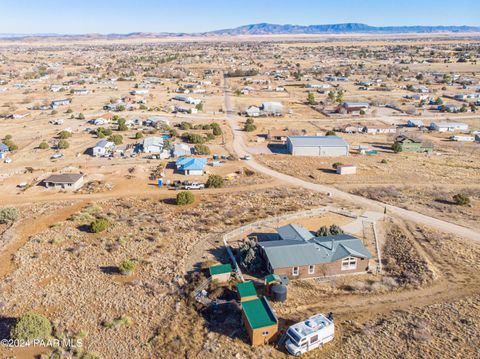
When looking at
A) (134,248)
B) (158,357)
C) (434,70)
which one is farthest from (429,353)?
(434,70)

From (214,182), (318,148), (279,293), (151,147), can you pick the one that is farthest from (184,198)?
(318,148)

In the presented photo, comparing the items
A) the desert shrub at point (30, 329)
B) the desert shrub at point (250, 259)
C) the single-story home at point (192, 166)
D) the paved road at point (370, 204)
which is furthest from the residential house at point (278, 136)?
the desert shrub at point (30, 329)

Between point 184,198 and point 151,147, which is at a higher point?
point 151,147

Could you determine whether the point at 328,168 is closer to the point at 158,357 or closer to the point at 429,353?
the point at 429,353

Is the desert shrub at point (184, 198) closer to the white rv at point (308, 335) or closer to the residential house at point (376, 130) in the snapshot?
the white rv at point (308, 335)

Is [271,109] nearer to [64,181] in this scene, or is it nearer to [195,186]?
[195,186]
